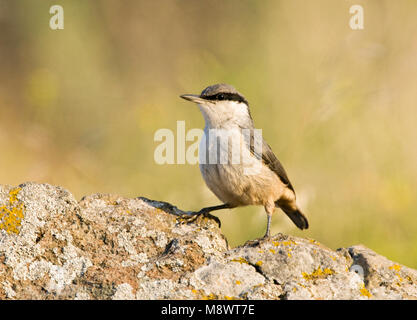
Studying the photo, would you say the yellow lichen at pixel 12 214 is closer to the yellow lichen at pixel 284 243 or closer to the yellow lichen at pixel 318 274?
the yellow lichen at pixel 284 243

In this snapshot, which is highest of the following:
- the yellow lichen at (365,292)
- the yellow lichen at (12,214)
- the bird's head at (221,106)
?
the bird's head at (221,106)

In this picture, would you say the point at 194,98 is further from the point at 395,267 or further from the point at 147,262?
the point at 395,267

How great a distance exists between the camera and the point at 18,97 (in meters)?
7.31

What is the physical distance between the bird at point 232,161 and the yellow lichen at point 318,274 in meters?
1.18

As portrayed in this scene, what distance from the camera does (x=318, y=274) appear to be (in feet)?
11.9

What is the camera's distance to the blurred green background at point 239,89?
19.9 ft

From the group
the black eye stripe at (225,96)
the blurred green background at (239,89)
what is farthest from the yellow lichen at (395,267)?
the black eye stripe at (225,96)

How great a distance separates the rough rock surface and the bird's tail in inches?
71.0

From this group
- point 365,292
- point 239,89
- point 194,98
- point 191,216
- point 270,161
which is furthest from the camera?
point 239,89

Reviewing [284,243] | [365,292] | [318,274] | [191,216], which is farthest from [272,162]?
[365,292]

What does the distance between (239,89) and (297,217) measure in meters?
1.74

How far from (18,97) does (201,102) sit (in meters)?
3.29

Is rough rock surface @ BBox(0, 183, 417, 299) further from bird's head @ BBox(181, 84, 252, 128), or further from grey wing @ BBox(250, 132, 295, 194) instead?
bird's head @ BBox(181, 84, 252, 128)

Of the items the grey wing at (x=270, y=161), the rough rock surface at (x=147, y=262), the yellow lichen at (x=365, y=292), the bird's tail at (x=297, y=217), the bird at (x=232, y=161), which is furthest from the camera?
the bird's tail at (x=297, y=217)
